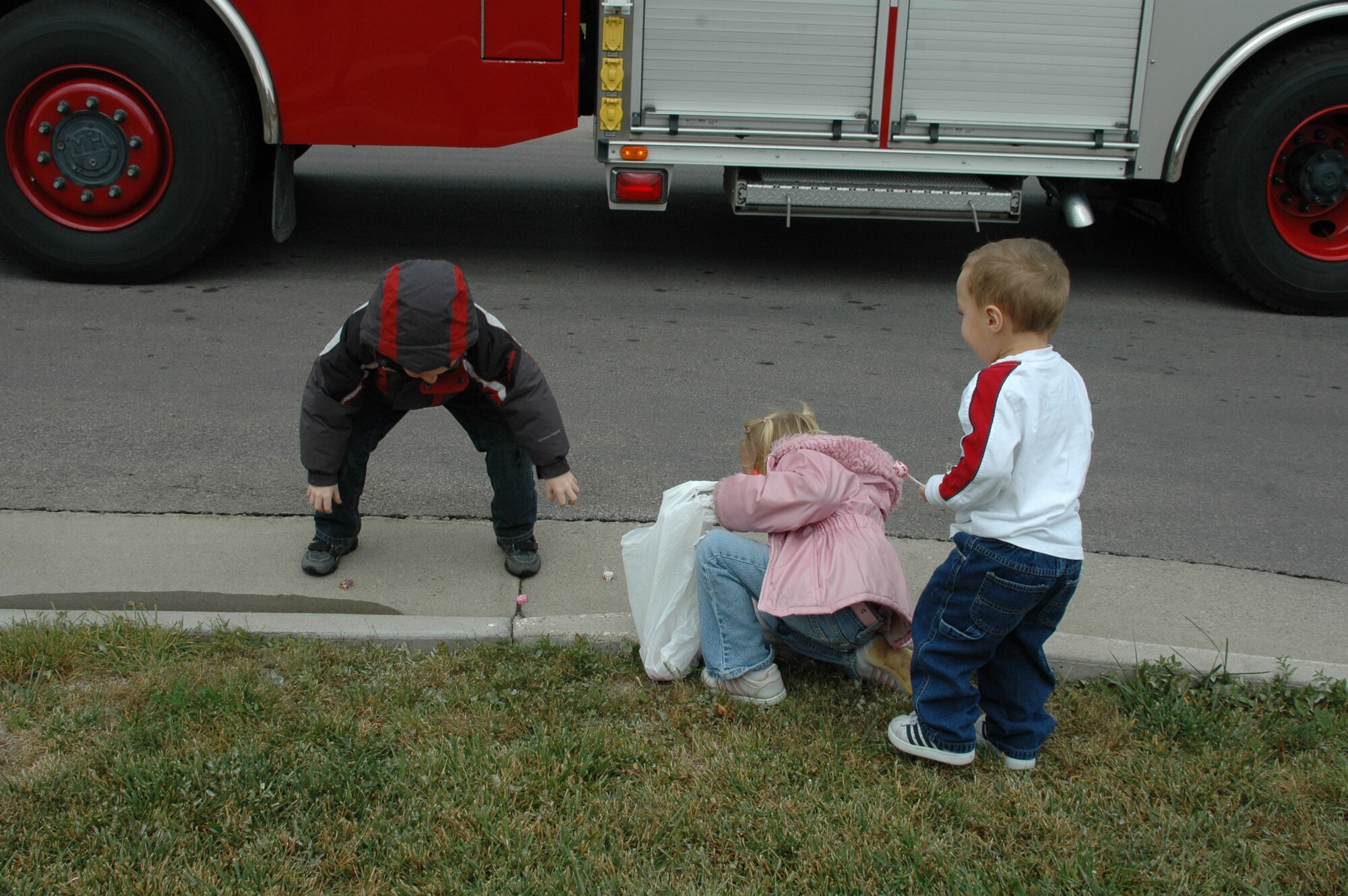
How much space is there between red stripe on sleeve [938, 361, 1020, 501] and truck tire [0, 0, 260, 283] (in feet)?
16.4

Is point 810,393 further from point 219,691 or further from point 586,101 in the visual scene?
point 219,691

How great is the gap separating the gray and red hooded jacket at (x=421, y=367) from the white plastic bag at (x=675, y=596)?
38cm

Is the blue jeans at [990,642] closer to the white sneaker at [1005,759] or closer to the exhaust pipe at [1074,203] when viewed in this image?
the white sneaker at [1005,759]

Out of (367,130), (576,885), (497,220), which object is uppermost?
(367,130)

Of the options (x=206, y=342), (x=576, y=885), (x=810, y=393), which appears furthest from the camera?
(x=206, y=342)

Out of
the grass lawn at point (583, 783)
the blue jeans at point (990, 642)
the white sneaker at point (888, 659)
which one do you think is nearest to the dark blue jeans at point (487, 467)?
the grass lawn at point (583, 783)

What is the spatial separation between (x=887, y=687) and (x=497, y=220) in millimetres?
5945

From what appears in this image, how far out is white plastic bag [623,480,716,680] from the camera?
3.18 m

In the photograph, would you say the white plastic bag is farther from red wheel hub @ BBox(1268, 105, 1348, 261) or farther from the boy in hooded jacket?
red wheel hub @ BBox(1268, 105, 1348, 261)

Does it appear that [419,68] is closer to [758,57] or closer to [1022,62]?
[758,57]

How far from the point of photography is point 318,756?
274 centimetres

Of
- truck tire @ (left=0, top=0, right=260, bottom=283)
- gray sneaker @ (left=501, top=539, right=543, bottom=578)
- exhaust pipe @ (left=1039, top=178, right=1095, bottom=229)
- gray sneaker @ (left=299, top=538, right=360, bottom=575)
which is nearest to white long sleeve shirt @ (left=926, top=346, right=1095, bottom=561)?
gray sneaker @ (left=501, top=539, right=543, bottom=578)

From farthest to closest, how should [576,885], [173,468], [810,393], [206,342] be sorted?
[206,342]
[810,393]
[173,468]
[576,885]

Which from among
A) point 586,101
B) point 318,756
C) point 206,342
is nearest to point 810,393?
point 586,101
